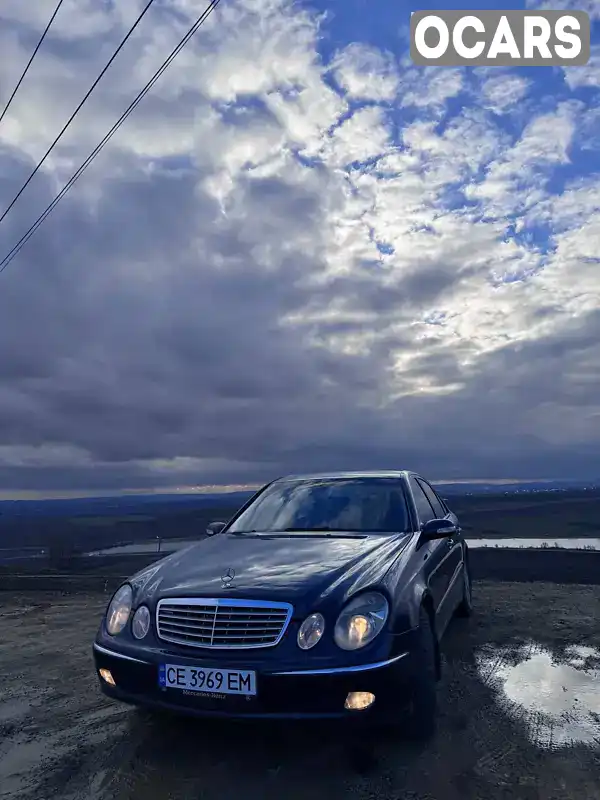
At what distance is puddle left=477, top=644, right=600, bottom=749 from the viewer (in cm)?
355

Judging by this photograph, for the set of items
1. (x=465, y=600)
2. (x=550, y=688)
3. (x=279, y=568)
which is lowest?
(x=550, y=688)

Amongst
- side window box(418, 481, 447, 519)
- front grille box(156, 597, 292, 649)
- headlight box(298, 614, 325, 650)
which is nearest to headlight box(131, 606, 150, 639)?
front grille box(156, 597, 292, 649)

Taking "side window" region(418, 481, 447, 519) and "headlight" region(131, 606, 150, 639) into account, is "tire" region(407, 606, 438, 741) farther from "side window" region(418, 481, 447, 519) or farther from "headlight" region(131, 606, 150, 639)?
"side window" region(418, 481, 447, 519)

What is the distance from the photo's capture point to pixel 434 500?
5.71 metres

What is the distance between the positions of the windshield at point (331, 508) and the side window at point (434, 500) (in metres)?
0.73

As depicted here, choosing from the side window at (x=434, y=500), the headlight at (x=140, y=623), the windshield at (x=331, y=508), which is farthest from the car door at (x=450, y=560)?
the headlight at (x=140, y=623)

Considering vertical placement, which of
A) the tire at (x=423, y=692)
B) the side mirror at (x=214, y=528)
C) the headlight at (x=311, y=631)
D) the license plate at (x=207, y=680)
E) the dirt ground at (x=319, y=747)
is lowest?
the dirt ground at (x=319, y=747)

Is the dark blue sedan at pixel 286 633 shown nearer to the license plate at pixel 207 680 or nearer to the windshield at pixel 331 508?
the license plate at pixel 207 680

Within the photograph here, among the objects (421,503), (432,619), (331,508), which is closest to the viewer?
(432,619)

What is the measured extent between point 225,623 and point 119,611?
32.8 inches

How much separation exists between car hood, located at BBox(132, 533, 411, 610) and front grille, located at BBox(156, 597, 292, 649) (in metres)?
0.05

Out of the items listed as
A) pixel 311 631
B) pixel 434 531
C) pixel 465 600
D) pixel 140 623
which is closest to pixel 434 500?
pixel 465 600

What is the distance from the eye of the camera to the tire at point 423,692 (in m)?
3.10

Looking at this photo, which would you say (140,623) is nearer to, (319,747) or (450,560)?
(319,747)
